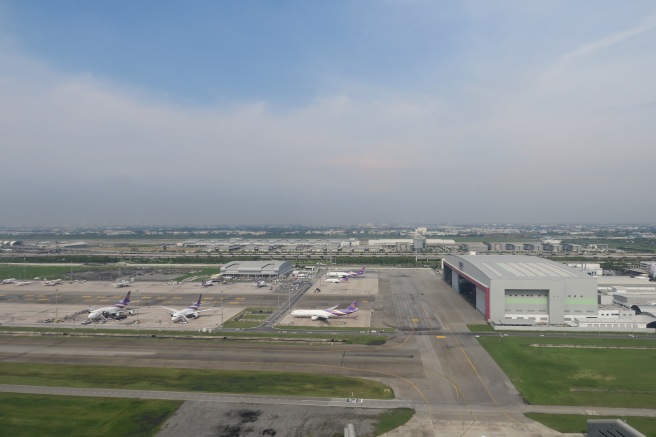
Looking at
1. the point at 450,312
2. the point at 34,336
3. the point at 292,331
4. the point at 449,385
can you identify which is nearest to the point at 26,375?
the point at 34,336

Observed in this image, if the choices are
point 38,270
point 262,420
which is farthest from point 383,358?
point 38,270

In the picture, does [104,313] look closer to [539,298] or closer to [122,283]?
[122,283]

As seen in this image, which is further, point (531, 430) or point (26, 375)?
point (26, 375)

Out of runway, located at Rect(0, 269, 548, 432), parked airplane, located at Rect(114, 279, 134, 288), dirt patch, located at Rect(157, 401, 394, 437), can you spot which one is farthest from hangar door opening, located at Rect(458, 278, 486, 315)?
parked airplane, located at Rect(114, 279, 134, 288)

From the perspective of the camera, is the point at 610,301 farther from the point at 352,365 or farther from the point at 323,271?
the point at 323,271

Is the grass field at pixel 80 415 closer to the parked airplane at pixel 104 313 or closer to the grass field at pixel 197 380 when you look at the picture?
the grass field at pixel 197 380

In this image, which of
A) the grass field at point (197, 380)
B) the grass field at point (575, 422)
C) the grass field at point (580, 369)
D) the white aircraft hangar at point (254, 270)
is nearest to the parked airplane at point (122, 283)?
the white aircraft hangar at point (254, 270)
